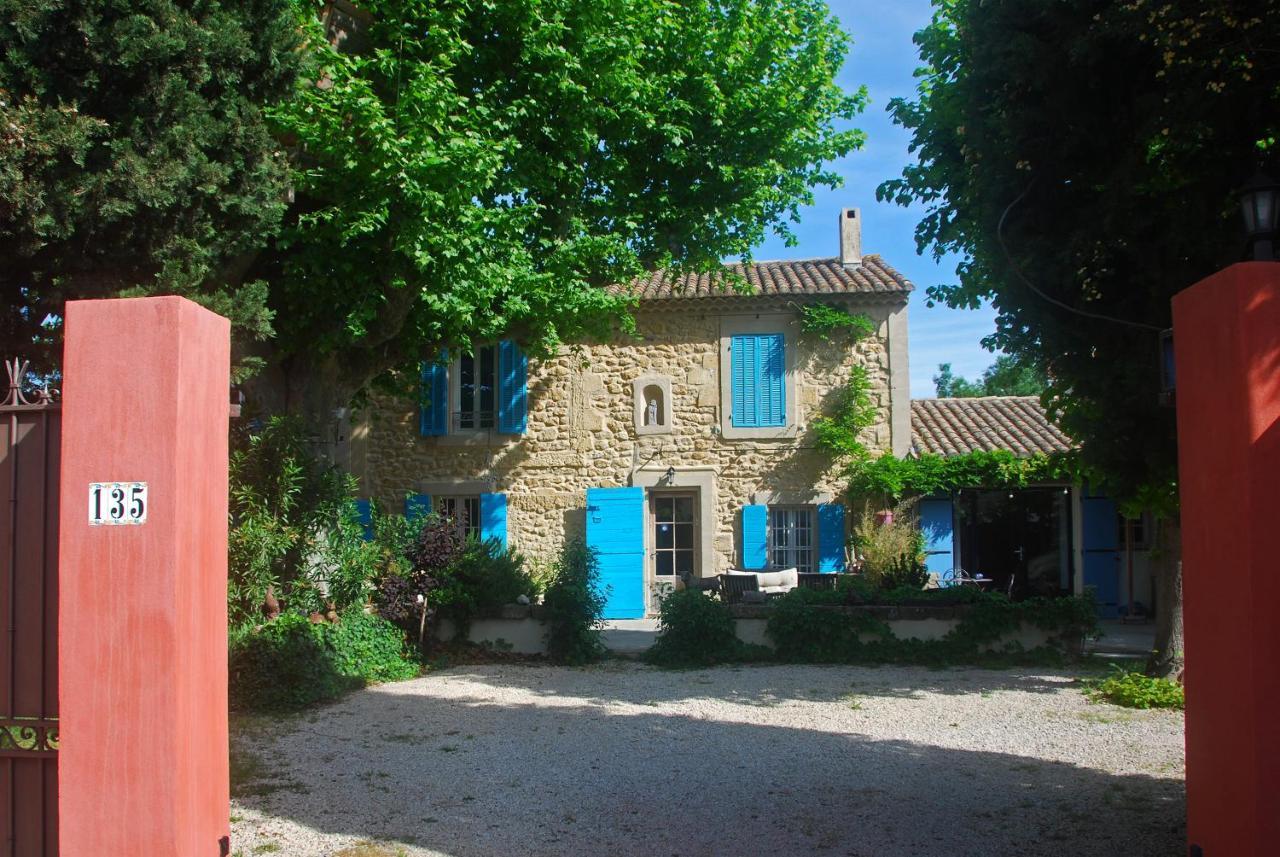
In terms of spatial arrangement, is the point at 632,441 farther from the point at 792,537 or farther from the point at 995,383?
the point at 995,383

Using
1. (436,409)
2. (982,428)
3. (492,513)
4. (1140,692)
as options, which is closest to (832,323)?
(982,428)

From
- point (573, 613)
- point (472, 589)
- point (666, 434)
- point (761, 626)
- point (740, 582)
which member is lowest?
point (761, 626)

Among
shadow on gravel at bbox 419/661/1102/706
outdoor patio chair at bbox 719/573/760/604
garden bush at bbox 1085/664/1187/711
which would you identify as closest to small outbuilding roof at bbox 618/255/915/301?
outdoor patio chair at bbox 719/573/760/604

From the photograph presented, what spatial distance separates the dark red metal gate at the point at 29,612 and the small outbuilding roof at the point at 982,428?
13.2 meters

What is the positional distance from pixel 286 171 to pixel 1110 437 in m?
6.13

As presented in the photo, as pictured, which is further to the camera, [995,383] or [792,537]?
[995,383]

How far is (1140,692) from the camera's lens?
8070 mm

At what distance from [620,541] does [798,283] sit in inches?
200

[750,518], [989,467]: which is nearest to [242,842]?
[750,518]

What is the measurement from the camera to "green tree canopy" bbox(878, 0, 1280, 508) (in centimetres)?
464

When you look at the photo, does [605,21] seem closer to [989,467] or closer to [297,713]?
[297,713]

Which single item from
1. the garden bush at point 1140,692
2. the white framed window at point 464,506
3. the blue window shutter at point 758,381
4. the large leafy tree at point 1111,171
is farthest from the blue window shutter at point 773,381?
the large leafy tree at point 1111,171

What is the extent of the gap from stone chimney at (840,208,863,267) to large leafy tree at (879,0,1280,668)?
1017 centimetres

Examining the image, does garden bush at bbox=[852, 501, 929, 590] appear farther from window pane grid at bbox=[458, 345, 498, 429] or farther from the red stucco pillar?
the red stucco pillar
